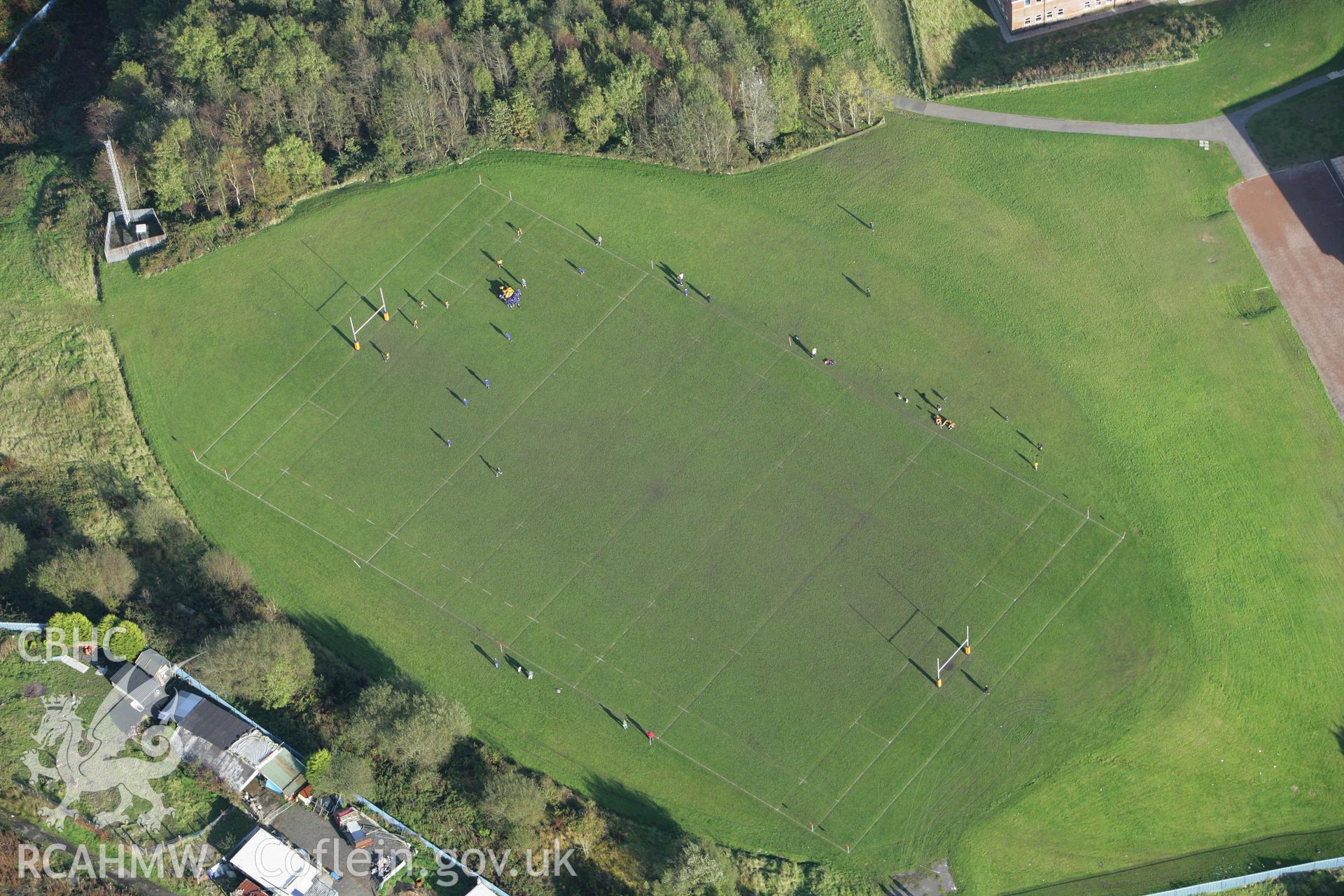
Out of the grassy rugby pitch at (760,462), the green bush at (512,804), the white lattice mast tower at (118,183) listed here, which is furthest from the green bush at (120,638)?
the white lattice mast tower at (118,183)

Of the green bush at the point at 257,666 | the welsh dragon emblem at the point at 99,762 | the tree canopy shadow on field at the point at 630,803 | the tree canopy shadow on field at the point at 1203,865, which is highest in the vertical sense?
the green bush at the point at 257,666

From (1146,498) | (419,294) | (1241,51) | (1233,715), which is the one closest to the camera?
(1233,715)

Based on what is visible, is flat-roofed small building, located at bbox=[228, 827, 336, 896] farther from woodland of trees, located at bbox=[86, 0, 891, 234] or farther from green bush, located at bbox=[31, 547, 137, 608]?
woodland of trees, located at bbox=[86, 0, 891, 234]

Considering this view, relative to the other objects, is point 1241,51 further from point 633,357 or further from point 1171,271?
point 633,357

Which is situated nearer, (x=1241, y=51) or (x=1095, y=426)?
(x=1095, y=426)

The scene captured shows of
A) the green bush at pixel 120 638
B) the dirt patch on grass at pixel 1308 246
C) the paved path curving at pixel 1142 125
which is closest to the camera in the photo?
the green bush at pixel 120 638

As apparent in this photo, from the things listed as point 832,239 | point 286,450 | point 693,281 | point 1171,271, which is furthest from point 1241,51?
point 286,450

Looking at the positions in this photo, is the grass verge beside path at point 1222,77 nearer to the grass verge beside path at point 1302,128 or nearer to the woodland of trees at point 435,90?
the grass verge beside path at point 1302,128

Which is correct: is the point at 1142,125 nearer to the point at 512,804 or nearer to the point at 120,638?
the point at 512,804
